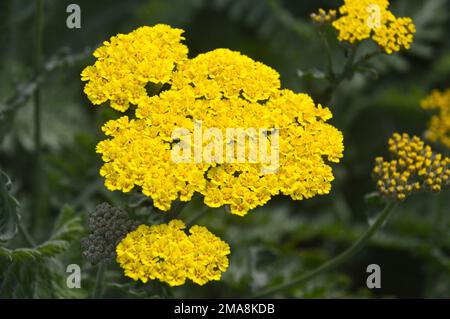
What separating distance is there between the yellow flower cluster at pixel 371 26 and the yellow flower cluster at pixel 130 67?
2.18ft

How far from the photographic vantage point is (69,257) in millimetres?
4020

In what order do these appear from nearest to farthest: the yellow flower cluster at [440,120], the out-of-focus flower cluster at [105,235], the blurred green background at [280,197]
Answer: the out-of-focus flower cluster at [105,235]
the yellow flower cluster at [440,120]
the blurred green background at [280,197]

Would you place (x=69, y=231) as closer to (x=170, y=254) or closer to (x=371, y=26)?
(x=170, y=254)

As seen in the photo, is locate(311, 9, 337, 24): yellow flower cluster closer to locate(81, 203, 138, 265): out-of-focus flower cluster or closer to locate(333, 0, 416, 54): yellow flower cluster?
locate(333, 0, 416, 54): yellow flower cluster

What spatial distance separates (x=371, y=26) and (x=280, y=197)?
8.24 ft

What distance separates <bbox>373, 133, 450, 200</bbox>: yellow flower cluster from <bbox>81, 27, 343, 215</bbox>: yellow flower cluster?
27 centimetres

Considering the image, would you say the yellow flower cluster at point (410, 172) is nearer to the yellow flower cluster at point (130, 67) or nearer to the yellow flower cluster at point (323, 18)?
the yellow flower cluster at point (323, 18)

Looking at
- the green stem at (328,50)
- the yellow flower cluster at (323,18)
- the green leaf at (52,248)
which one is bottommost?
the green leaf at (52,248)

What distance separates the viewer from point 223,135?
2.96m

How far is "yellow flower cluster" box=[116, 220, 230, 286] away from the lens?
110 inches

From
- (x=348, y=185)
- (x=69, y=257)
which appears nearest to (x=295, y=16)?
(x=348, y=185)

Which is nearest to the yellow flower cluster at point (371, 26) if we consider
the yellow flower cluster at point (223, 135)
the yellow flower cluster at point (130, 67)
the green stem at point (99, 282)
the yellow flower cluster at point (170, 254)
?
the yellow flower cluster at point (223, 135)

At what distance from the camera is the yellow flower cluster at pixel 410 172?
3209mm

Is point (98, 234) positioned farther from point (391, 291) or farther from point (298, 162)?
point (391, 291)
